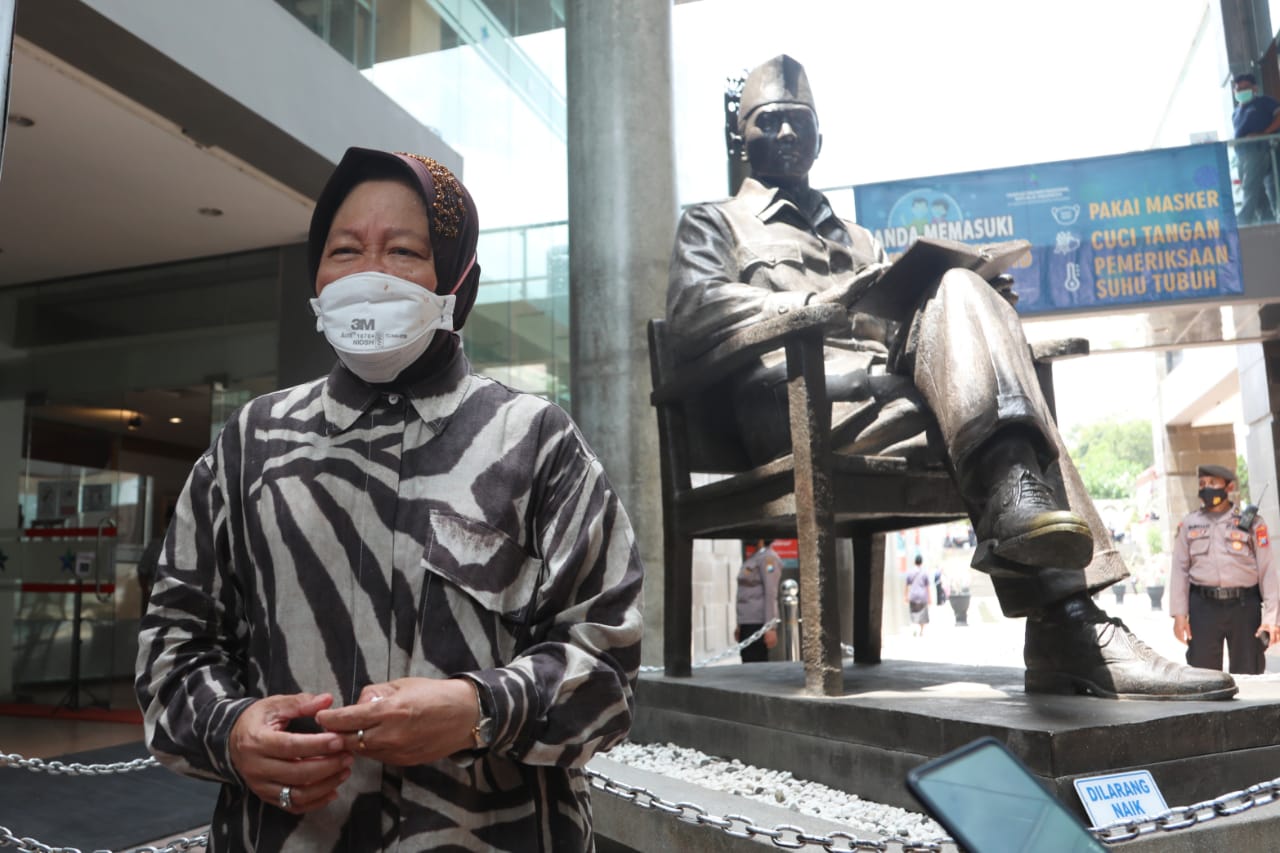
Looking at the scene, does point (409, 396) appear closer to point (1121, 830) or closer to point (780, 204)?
point (1121, 830)

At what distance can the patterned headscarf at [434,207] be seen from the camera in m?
1.35

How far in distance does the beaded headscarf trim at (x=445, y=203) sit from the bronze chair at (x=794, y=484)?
5.55ft

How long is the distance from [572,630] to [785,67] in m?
2.99

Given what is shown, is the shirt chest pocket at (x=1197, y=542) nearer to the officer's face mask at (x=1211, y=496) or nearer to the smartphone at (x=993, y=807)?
the officer's face mask at (x=1211, y=496)

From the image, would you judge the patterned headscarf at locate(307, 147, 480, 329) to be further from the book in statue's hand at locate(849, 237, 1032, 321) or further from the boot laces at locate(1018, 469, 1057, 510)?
the book in statue's hand at locate(849, 237, 1032, 321)

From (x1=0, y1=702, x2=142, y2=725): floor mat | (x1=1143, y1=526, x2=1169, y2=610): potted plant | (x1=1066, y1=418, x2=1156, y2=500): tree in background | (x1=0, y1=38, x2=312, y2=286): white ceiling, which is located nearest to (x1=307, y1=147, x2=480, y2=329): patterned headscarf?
(x1=0, y1=38, x2=312, y2=286): white ceiling

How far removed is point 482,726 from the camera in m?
1.12

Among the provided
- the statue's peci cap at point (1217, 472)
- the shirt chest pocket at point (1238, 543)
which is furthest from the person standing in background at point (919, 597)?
the shirt chest pocket at point (1238, 543)

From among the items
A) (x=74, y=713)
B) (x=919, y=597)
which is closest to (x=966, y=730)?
(x=74, y=713)

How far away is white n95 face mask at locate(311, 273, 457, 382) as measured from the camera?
4.25ft

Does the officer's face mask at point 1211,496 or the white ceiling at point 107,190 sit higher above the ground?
the white ceiling at point 107,190

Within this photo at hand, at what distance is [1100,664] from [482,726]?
1923 millimetres

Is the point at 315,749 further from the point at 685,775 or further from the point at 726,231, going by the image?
the point at 726,231

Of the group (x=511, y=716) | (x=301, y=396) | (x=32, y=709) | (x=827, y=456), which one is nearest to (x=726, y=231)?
(x=827, y=456)
